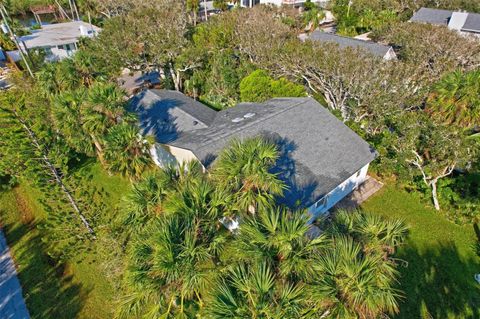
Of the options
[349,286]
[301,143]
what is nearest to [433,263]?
[301,143]

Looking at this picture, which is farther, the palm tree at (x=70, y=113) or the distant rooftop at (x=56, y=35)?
the distant rooftop at (x=56, y=35)

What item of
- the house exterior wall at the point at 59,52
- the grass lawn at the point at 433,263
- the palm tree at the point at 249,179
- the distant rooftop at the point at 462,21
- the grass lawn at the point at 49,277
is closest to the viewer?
the palm tree at the point at 249,179

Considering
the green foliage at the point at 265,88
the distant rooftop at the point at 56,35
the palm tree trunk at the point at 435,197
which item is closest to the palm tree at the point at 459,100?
the palm tree trunk at the point at 435,197

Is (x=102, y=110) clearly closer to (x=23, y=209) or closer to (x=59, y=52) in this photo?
(x=23, y=209)

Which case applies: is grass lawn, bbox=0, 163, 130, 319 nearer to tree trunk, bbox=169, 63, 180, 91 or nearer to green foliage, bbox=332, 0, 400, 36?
tree trunk, bbox=169, 63, 180, 91

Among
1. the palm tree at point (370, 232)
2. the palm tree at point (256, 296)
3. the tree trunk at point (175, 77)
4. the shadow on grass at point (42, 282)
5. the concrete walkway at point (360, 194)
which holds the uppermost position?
the palm tree at point (256, 296)

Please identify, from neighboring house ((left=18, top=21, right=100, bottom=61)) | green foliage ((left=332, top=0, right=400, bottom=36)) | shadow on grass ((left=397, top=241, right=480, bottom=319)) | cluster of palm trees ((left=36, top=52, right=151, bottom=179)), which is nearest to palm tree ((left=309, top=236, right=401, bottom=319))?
shadow on grass ((left=397, top=241, right=480, bottom=319))

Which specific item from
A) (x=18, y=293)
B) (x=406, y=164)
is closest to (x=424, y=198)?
(x=406, y=164)

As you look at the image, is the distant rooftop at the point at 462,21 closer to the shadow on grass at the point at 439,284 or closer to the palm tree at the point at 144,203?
the shadow on grass at the point at 439,284

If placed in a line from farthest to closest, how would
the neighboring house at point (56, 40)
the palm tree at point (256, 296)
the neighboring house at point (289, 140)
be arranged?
1. the neighboring house at point (56, 40)
2. the neighboring house at point (289, 140)
3. the palm tree at point (256, 296)
